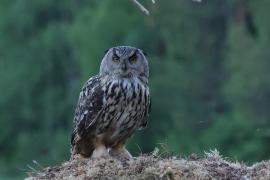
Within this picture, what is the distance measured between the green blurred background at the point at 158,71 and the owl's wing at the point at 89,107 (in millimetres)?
25569

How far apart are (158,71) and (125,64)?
35.6m

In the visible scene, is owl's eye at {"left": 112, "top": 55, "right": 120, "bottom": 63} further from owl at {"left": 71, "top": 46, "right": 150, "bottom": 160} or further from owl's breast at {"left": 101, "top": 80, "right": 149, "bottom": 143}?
owl's breast at {"left": 101, "top": 80, "right": 149, "bottom": 143}

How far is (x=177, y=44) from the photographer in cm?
4928

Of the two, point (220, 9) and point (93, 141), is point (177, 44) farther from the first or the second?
point (93, 141)

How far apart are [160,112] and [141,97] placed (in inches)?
1422

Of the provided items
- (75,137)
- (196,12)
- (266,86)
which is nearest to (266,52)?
(266,86)

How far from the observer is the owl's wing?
38.5ft

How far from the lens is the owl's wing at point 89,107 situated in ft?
38.5

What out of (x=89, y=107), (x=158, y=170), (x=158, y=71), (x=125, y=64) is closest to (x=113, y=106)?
(x=89, y=107)

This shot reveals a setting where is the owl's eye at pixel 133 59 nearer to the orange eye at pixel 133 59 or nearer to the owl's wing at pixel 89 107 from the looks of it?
the orange eye at pixel 133 59

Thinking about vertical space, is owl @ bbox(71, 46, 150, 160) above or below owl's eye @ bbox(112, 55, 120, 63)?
below

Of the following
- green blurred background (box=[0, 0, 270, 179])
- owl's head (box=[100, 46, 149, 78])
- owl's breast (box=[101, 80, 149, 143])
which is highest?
green blurred background (box=[0, 0, 270, 179])

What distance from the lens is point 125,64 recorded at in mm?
11953

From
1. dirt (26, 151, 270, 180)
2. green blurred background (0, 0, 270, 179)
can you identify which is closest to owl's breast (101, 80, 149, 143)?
dirt (26, 151, 270, 180)
